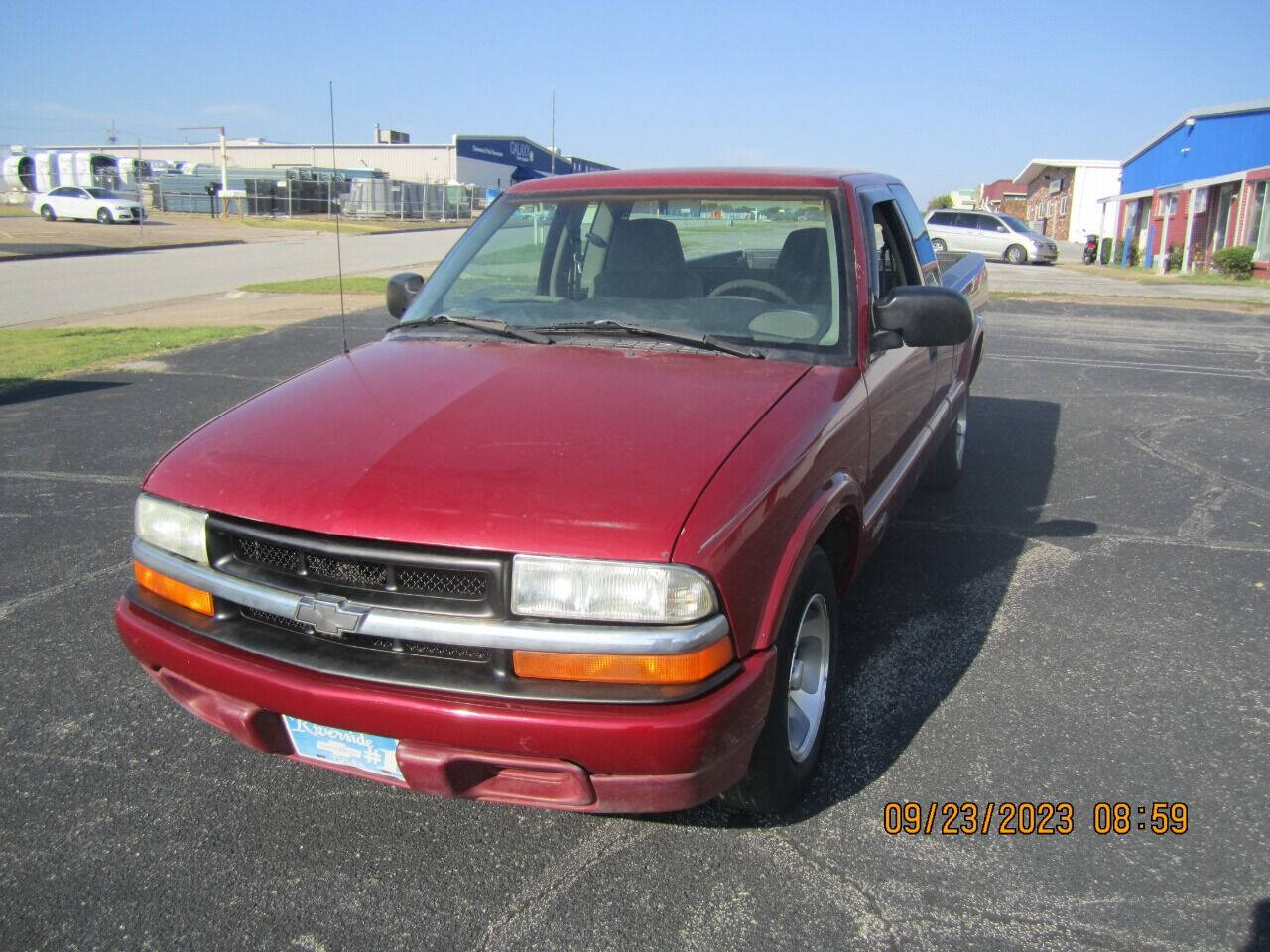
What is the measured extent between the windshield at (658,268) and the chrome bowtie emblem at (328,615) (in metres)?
1.51

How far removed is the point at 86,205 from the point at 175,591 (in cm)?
4533

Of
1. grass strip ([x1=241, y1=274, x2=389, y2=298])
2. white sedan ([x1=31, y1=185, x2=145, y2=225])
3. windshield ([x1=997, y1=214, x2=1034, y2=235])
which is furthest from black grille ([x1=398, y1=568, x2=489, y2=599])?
white sedan ([x1=31, y1=185, x2=145, y2=225])

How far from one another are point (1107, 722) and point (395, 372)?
2592 millimetres

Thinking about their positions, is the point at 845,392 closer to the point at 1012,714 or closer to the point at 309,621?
the point at 1012,714

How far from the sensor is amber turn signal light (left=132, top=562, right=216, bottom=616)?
2.65 m

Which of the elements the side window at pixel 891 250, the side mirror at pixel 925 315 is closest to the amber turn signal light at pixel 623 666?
the side mirror at pixel 925 315

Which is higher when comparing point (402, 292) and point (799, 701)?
point (402, 292)

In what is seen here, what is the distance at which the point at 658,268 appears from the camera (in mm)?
3809

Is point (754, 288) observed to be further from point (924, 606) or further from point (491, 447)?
point (924, 606)

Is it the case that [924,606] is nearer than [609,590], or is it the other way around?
[609,590]

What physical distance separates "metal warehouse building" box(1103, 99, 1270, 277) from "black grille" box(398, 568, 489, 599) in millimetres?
27794

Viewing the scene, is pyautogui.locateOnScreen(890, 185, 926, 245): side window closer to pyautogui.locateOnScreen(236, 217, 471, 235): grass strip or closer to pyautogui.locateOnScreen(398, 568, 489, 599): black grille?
pyautogui.locateOnScreen(398, 568, 489, 599): black grille

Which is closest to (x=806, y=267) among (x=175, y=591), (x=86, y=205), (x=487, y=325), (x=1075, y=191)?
(x=487, y=325)
